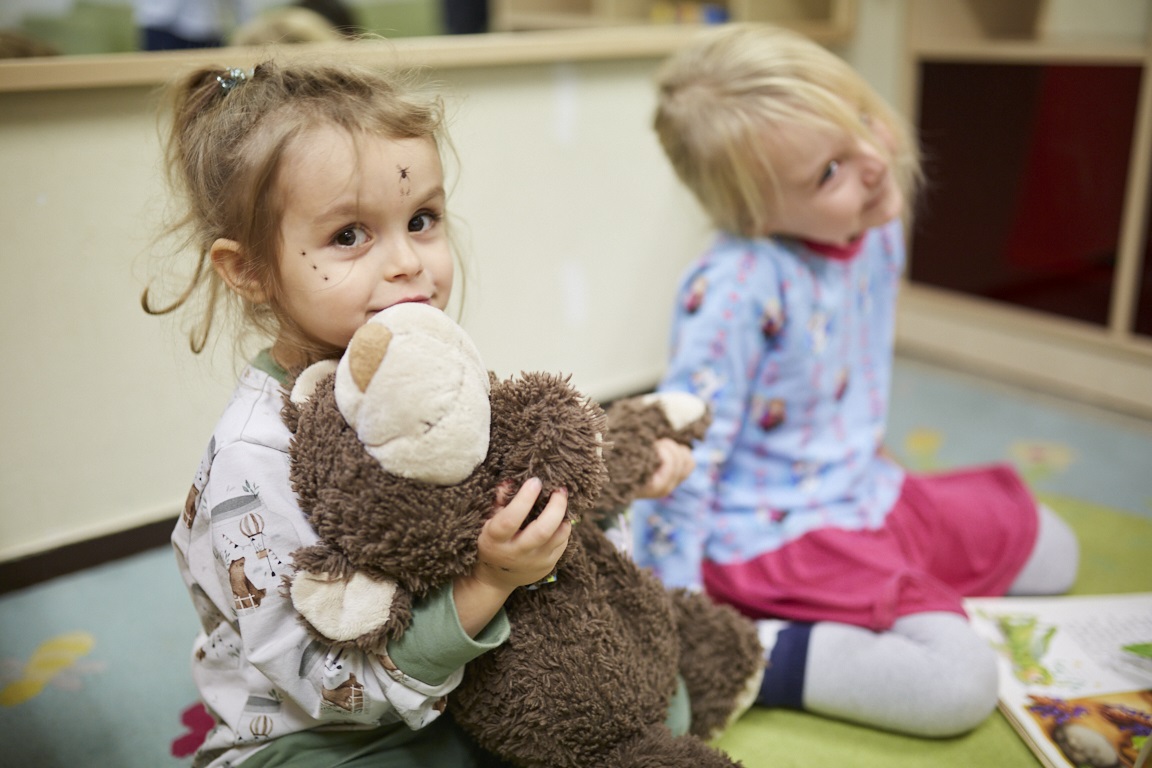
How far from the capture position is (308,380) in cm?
64

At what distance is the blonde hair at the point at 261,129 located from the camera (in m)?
0.63

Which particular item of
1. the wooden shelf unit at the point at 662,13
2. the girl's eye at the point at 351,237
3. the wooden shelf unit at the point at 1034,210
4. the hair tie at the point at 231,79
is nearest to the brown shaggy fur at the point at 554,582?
the girl's eye at the point at 351,237

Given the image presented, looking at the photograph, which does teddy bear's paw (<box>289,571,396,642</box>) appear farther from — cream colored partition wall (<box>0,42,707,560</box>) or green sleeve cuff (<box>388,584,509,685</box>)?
cream colored partition wall (<box>0,42,707,560</box>)

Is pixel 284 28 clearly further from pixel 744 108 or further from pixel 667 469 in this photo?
pixel 667 469

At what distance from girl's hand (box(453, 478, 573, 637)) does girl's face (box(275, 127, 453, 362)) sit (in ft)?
0.56

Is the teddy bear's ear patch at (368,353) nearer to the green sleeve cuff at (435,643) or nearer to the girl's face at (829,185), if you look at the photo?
the green sleeve cuff at (435,643)

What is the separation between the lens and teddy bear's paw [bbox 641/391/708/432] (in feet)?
2.63

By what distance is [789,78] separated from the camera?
0.93m

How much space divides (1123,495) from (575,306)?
85cm

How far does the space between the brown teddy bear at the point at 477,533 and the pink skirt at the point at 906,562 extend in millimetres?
249

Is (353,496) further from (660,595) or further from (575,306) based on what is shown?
(575,306)

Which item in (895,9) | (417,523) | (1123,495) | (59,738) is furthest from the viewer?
(895,9)

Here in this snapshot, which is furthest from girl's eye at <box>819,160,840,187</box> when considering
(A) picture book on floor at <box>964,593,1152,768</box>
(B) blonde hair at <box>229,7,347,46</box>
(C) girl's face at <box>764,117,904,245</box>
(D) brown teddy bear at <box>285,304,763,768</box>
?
(B) blonde hair at <box>229,7,347,46</box>

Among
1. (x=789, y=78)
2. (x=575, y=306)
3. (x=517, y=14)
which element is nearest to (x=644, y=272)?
(x=575, y=306)
